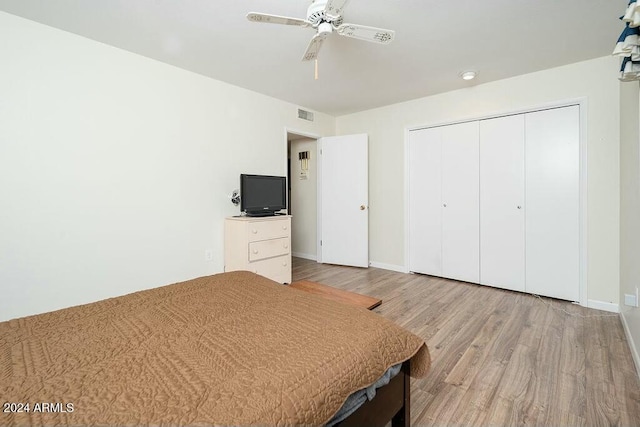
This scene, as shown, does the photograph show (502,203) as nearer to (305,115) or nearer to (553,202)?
(553,202)

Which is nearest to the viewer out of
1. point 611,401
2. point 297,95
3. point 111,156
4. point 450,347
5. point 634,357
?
point 611,401

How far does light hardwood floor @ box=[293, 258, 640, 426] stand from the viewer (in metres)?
1.46

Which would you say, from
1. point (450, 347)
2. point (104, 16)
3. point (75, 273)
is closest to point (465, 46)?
point (450, 347)

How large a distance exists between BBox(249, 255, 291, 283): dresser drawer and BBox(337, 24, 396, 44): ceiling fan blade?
2378 millimetres

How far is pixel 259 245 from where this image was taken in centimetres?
324

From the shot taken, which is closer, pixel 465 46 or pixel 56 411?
pixel 56 411

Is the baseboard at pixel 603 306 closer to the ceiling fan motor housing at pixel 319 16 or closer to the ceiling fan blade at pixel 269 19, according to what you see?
the ceiling fan motor housing at pixel 319 16

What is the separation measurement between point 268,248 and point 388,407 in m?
2.40

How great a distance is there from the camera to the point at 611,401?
5.02ft

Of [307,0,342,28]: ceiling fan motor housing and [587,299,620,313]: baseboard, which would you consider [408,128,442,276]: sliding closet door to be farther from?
[307,0,342,28]: ceiling fan motor housing

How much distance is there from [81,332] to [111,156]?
202cm

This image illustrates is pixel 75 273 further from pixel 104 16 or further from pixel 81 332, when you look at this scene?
pixel 104 16

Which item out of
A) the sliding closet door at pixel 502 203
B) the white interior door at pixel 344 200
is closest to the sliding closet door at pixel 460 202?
the sliding closet door at pixel 502 203

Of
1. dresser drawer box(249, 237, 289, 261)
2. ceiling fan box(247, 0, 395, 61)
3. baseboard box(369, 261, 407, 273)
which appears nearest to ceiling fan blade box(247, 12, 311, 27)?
ceiling fan box(247, 0, 395, 61)
